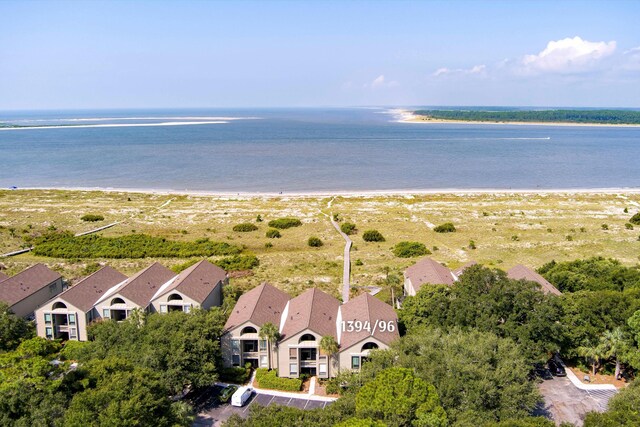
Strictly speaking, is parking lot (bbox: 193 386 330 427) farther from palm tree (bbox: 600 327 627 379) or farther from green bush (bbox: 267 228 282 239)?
green bush (bbox: 267 228 282 239)

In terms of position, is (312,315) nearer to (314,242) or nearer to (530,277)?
(530,277)

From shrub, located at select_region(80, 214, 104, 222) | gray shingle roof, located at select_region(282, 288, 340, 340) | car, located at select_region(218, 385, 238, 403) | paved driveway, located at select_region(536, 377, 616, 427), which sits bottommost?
paved driveway, located at select_region(536, 377, 616, 427)

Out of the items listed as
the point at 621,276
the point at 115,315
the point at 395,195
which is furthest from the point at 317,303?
Answer: the point at 395,195

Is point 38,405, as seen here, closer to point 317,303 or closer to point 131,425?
point 131,425

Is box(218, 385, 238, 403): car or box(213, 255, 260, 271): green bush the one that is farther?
box(213, 255, 260, 271): green bush

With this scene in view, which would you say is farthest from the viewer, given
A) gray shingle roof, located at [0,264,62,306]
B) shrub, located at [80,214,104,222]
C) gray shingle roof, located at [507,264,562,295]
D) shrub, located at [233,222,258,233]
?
shrub, located at [80,214,104,222]

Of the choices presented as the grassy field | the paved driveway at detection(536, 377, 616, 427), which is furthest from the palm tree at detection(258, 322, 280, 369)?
the paved driveway at detection(536, 377, 616, 427)
